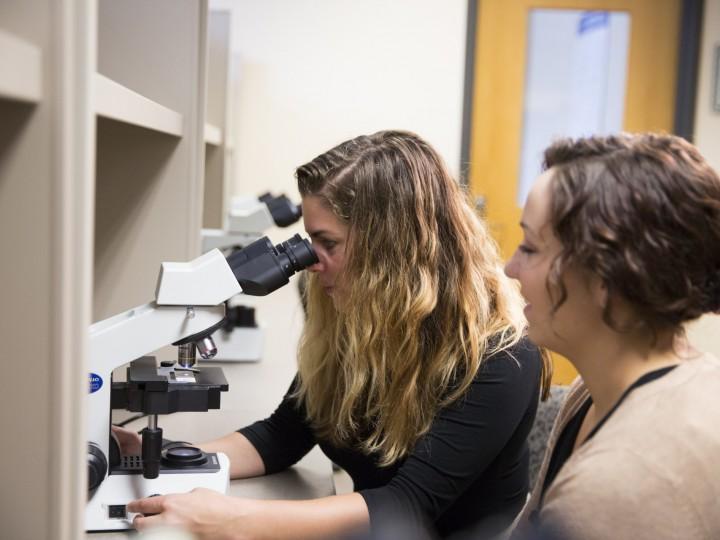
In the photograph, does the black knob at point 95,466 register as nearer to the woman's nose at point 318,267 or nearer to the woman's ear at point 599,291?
the woman's nose at point 318,267

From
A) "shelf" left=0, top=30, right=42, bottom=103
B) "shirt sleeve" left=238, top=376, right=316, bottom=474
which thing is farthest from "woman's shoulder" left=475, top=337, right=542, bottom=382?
"shelf" left=0, top=30, right=42, bottom=103

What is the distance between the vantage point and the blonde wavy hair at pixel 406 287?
1.28 m

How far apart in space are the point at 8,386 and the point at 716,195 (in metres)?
0.71

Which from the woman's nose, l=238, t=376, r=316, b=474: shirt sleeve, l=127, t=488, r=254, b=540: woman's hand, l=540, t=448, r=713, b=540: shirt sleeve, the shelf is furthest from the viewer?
l=238, t=376, r=316, b=474: shirt sleeve

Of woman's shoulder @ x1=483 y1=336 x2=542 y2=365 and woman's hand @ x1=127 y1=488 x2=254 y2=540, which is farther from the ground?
woman's shoulder @ x1=483 y1=336 x2=542 y2=365

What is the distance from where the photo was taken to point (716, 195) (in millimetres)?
880

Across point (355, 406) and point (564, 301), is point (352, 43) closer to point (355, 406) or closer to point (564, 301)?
point (355, 406)

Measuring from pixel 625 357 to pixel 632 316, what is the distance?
0.19 feet

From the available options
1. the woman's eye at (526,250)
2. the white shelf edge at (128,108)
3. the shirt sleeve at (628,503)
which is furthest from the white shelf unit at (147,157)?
the shirt sleeve at (628,503)

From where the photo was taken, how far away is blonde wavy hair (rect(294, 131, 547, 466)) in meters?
1.28

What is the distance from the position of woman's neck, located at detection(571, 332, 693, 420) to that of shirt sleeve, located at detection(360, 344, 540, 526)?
0.96ft

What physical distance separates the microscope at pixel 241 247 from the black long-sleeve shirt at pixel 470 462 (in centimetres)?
106

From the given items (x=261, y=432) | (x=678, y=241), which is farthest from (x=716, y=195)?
(x=261, y=432)

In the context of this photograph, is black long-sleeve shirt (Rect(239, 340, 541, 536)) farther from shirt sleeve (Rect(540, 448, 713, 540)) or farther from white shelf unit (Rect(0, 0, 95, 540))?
white shelf unit (Rect(0, 0, 95, 540))
